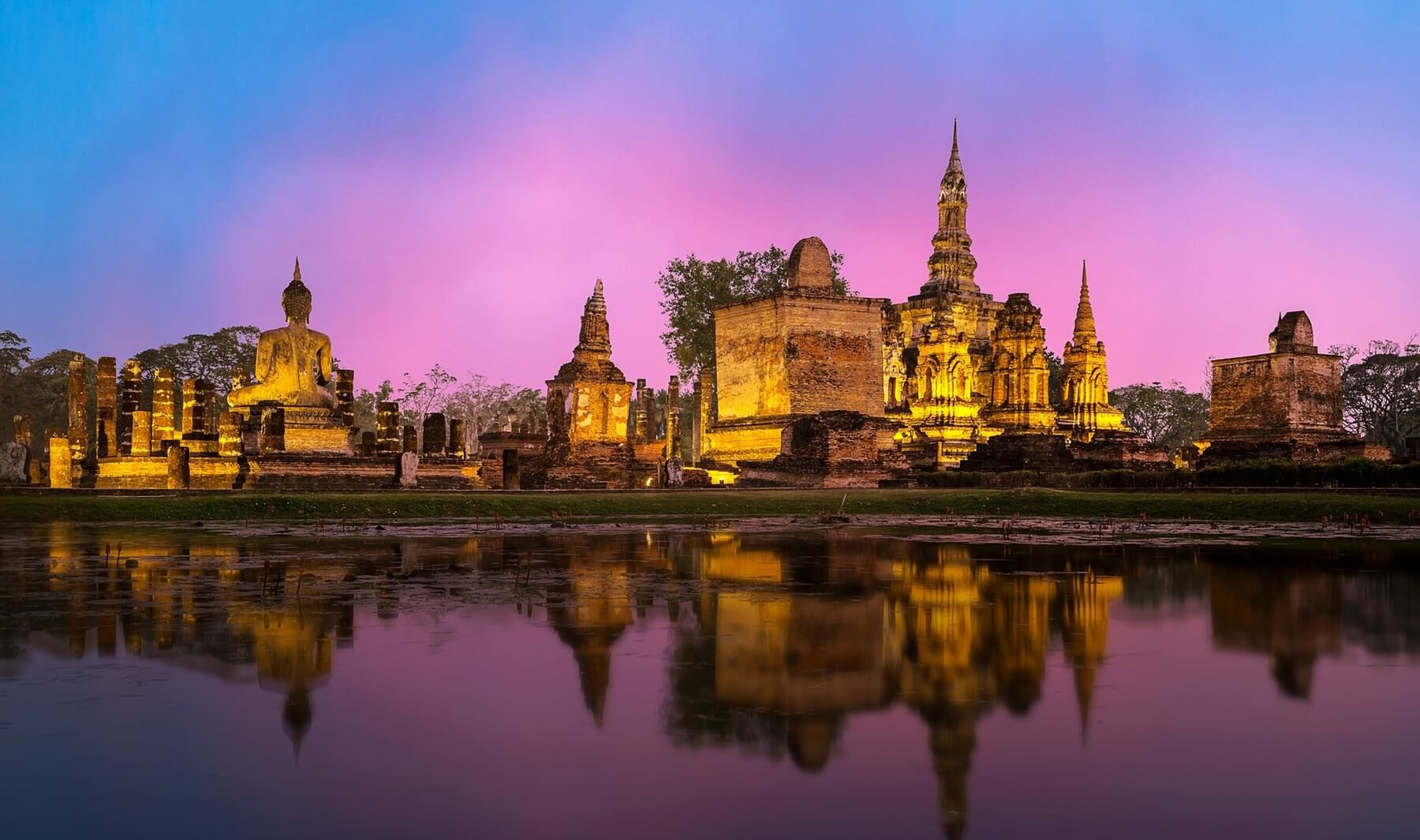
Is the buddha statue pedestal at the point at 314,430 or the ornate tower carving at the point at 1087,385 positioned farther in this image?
the ornate tower carving at the point at 1087,385

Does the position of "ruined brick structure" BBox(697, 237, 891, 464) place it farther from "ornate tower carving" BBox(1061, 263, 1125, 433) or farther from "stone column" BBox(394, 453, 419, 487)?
"ornate tower carving" BBox(1061, 263, 1125, 433)

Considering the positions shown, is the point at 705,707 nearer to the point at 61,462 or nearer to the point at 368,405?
the point at 61,462

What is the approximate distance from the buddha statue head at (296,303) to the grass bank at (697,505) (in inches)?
376

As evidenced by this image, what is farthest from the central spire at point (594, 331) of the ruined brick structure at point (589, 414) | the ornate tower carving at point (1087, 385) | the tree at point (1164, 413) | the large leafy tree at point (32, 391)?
the tree at point (1164, 413)

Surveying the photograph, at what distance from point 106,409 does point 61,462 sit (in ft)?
6.17

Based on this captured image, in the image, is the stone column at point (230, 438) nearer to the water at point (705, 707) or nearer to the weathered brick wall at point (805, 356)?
the weathered brick wall at point (805, 356)

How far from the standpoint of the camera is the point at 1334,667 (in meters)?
6.62

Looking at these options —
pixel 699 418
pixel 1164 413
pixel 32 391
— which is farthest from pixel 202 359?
pixel 1164 413

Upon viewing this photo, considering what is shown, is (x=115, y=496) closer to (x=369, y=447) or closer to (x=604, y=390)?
(x=369, y=447)

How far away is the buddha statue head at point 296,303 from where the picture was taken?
30406 mm

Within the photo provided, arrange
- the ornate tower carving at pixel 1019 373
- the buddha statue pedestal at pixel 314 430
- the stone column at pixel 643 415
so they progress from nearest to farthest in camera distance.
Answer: the buddha statue pedestal at pixel 314 430
the stone column at pixel 643 415
the ornate tower carving at pixel 1019 373

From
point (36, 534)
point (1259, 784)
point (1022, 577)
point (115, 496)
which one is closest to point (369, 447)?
point (115, 496)

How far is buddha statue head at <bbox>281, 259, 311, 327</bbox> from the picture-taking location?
30.4 m

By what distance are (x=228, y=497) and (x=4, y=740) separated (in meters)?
16.1
